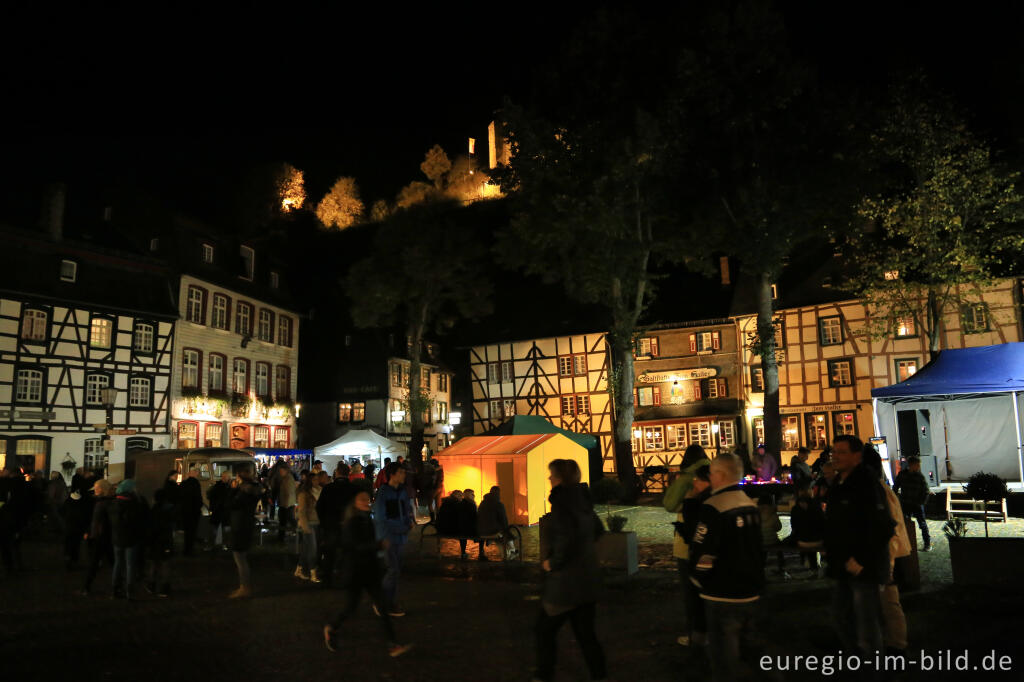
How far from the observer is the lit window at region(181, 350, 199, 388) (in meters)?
33.3

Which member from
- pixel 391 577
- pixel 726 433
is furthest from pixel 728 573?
pixel 726 433

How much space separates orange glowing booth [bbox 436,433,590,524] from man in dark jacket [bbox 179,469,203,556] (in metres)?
6.70

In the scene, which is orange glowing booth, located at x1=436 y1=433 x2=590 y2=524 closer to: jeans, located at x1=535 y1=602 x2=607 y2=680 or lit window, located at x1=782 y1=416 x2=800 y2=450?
jeans, located at x1=535 y1=602 x2=607 y2=680

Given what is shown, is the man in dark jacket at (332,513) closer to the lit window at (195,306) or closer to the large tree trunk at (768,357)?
the large tree trunk at (768,357)

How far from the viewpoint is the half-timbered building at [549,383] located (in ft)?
133

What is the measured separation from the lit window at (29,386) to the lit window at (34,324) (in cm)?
124

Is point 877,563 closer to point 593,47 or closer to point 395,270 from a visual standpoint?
point 593,47

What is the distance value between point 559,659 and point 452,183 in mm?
A: 77544

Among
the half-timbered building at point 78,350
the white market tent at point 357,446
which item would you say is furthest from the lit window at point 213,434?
the white market tent at point 357,446

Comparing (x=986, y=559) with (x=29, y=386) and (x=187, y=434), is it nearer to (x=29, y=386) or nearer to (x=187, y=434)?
(x=29, y=386)

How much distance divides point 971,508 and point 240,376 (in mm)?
29803

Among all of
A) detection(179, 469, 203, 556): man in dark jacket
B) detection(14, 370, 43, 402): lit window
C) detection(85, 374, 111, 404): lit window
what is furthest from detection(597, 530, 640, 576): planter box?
detection(85, 374, 111, 404): lit window

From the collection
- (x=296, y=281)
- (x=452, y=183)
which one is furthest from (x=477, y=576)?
(x=452, y=183)

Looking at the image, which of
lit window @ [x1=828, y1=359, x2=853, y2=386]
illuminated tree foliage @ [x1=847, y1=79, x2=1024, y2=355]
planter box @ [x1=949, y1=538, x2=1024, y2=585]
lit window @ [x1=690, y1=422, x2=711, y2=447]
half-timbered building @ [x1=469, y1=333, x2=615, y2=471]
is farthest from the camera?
half-timbered building @ [x1=469, y1=333, x2=615, y2=471]
